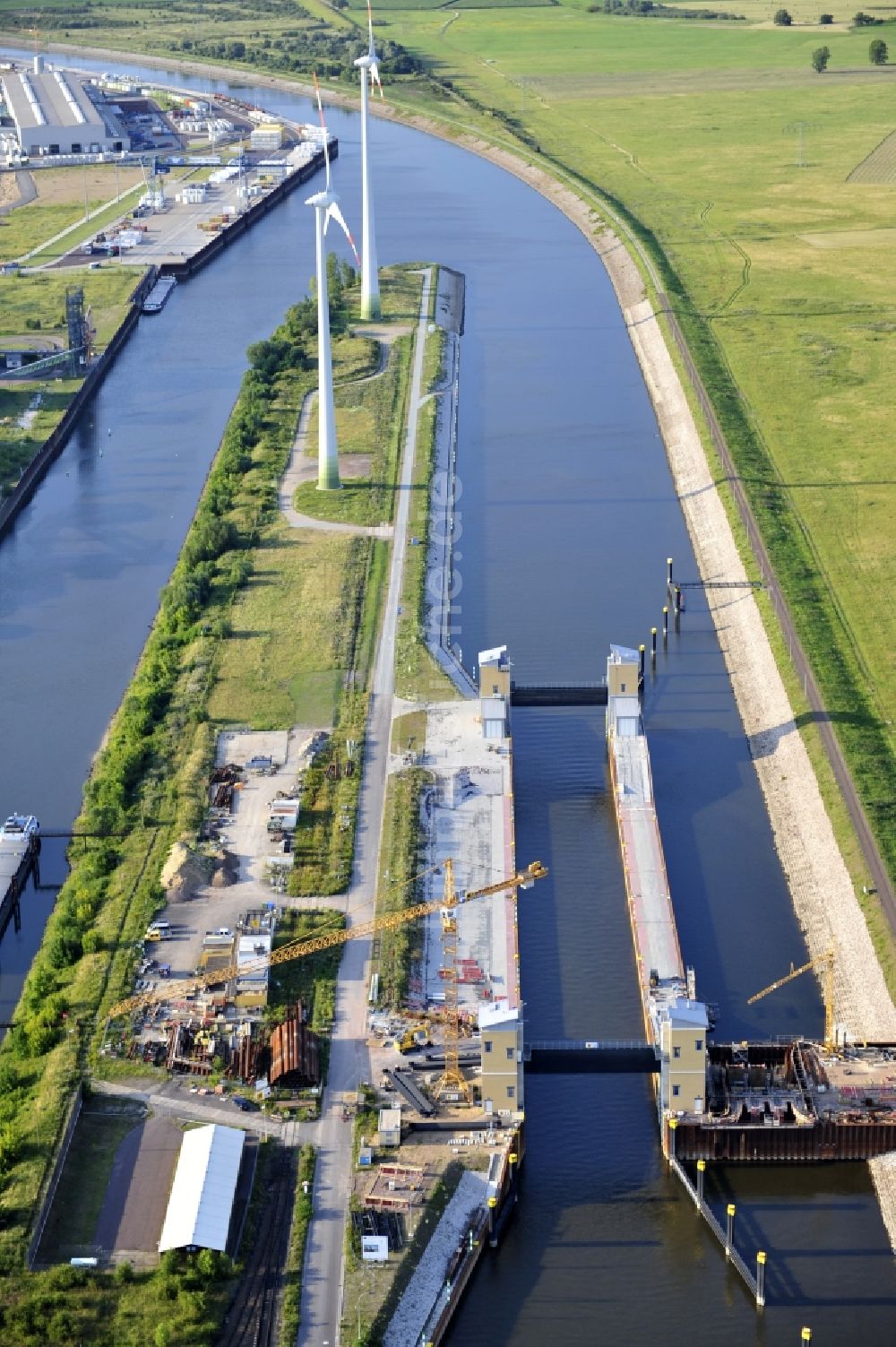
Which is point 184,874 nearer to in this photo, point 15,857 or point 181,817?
point 181,817

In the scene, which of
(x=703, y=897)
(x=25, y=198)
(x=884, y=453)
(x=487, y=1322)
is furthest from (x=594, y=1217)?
(x=25, y=198)

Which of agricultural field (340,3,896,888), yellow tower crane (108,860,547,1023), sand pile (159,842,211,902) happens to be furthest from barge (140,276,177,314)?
yellow tower crane (108,860,547,1023)

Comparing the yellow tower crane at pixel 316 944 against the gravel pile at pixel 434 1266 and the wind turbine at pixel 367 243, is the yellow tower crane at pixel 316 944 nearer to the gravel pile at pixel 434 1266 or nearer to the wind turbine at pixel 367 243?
the gravel pile at pixel 434 1266

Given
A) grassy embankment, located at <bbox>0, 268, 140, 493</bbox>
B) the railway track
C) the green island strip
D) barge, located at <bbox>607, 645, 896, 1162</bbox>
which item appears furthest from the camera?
grassy embankment, located at <bbox>0, 268, 140, 493</bbox>

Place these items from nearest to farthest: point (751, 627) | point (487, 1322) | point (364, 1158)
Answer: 1. point (487, 1322)
2. point (364, 1158)
3. point (751, 627)

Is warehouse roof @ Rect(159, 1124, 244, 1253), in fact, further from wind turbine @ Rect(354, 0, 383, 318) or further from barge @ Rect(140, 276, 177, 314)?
barge @ Rect(140, 276, 177, 314)

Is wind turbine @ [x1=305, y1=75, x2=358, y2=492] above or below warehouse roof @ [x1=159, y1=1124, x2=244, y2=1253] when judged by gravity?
above

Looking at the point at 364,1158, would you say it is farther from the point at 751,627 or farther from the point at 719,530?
the point at 719,530

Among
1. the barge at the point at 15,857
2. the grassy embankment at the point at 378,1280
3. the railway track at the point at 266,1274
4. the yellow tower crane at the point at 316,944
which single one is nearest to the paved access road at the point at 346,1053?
the grassy embankment at the point at 378,1280
